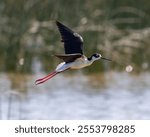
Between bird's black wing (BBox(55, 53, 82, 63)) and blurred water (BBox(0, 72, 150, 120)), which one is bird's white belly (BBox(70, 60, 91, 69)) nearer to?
bird's black wing (BBox(55, 53, 82, 63))

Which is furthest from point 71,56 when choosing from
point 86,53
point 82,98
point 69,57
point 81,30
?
point 82,98

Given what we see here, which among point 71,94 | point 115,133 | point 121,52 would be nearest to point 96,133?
point 115,133

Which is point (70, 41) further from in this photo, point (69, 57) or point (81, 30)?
point (81, 30)

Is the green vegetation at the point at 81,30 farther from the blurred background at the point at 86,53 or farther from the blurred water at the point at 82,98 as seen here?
the blurred water at the point at 82,98

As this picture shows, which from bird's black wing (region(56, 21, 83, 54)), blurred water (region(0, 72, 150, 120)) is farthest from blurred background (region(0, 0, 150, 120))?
bird's black wing (region(56, 21, 83, 54))

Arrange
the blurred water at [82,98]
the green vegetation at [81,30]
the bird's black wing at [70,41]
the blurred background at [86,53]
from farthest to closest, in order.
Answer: the green vegetation at [81,30], the blurred background at [86,53], the blurred water at [82,98], the bird's black wing at [70,41]

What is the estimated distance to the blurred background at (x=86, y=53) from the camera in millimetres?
11695

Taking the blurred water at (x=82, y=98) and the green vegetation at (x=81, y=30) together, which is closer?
the blurred water at (x=82, y=98)

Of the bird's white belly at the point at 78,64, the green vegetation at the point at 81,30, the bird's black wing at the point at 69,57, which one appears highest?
the green vegetation at the point at 81,30

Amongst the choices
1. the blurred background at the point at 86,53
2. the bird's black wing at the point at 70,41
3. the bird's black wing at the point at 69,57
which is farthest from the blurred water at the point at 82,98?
the bird's black wing at the point at 69,57

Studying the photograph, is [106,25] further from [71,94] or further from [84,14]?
[71,94]

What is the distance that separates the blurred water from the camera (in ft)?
36.2

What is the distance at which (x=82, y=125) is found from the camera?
645 cm

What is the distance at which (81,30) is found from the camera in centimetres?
1223
